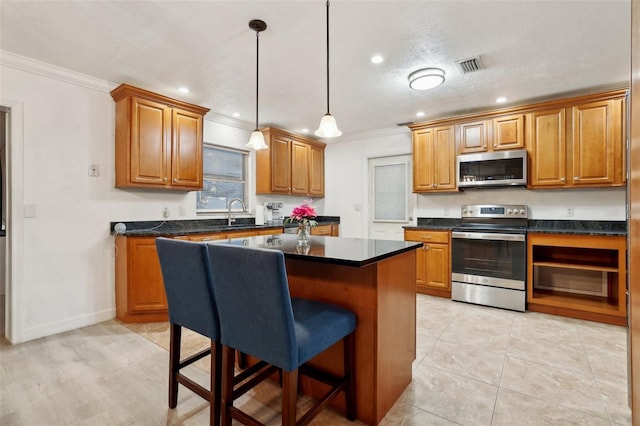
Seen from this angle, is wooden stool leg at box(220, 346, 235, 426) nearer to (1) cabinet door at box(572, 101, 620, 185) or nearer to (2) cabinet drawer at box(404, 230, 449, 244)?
(2) cabinet drawer at box(404, 230, 449, 244)

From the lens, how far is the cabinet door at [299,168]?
16.4ft

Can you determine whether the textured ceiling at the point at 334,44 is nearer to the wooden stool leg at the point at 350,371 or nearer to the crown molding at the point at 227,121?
the crown molding at the point at 227,121

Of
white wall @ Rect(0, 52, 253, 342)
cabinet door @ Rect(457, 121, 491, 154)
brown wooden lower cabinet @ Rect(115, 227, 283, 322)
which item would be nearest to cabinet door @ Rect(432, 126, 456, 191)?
cabinet door @ Rect(457, 121, 491, 154)

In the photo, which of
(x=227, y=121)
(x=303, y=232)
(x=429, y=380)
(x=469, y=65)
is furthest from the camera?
(x=227, y=121)

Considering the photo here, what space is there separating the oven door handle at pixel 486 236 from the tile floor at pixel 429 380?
937mm

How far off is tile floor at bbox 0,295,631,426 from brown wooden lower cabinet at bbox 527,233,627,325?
24 cm

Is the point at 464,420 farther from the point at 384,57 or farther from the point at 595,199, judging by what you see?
the point at 595,199

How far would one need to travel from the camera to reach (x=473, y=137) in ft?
12.9

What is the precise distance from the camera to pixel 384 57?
8.70 feet

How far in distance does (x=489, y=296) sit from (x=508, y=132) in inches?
78.2

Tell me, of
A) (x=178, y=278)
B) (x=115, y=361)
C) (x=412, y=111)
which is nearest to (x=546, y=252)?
(x=412, y=111)

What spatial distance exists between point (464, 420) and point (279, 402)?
1.04m

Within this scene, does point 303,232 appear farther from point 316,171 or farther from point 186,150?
point 316,171

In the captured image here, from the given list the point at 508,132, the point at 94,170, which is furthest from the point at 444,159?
the point at 94,170
